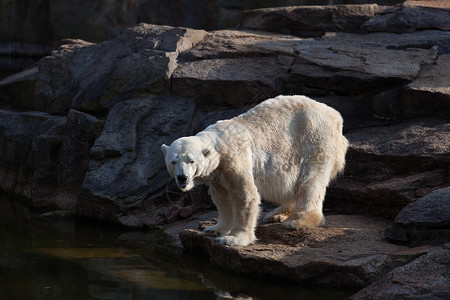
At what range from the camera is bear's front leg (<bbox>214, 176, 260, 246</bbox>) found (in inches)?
228

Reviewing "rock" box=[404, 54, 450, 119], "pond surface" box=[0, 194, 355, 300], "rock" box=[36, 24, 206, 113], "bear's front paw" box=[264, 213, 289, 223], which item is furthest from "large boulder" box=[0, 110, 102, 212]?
"rock" box=[404, 54, 450, 119]

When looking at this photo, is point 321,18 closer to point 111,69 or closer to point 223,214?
point 111,69

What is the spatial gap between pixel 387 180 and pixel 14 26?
33.3 feet

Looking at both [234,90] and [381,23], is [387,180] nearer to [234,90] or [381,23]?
[234,90]

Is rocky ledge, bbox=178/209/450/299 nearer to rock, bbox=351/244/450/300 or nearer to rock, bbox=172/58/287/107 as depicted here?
rock, bbox=351/244/450/300

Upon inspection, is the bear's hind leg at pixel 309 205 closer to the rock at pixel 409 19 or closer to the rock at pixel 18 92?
the rock at pixel 409 19

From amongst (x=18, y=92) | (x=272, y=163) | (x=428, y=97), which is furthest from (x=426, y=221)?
(x=18, y=92)

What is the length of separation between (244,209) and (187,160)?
81cm

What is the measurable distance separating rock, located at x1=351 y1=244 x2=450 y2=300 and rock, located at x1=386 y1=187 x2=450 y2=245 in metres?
0.46

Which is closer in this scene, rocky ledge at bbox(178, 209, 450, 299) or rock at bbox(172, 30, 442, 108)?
rocky ledge at bbox(178, 209, 450, 299)

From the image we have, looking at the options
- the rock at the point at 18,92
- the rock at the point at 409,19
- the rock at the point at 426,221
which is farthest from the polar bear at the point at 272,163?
the rock at the point at 18,92

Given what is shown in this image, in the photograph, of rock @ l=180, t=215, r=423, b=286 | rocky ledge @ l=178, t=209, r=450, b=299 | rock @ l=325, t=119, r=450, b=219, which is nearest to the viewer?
rocky ledge @ l=178, t=209, r=450, b=299

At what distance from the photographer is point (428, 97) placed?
7.48m

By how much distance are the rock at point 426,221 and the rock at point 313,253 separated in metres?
0.15
